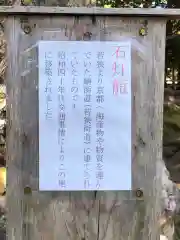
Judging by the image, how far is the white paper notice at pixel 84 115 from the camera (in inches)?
71.8

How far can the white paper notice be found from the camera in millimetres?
1823

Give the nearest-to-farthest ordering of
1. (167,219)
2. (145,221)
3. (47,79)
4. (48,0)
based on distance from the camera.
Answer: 1. (47,79)
2. (145,221)
3. (48,0)
4. (167,219)

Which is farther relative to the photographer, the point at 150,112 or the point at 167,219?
the point at 167,219

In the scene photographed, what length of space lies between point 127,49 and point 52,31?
0.37 m

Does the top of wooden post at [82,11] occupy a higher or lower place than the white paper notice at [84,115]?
higher

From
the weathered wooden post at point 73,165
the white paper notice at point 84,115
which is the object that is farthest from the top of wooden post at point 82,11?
the white paper notice at point 84,115

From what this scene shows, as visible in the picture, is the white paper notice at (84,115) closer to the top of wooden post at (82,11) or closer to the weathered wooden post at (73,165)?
the weathered wooden post at (73,165)

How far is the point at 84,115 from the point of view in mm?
1839

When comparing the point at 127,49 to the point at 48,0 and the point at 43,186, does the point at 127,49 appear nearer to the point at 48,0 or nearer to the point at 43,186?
the point at 43,186

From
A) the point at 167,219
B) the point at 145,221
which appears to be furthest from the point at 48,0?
the point at 167,219

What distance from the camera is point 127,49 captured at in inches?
72.5

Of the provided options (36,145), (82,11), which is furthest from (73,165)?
(82,11)

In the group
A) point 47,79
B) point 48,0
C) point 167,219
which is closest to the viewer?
point 47,79

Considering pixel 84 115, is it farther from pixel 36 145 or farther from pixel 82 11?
pixel 82 11
